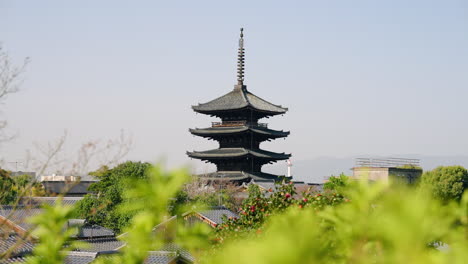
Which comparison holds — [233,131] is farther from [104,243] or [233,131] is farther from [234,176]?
[104,243]

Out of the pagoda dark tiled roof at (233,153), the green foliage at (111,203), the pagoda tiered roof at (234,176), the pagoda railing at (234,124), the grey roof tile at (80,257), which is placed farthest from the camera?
the pagoda railing at (234,124)

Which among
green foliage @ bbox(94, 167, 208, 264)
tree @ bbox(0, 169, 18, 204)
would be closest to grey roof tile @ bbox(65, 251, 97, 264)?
tree @ bbox(0, 169, 18, 204)

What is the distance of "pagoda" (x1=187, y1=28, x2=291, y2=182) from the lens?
47469mm

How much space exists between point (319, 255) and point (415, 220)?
347 mm

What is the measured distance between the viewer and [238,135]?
48438mm

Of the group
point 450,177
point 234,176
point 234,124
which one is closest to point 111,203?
point 234,176

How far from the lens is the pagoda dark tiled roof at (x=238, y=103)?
4825 centimetres

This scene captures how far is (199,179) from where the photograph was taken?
44.8 metres

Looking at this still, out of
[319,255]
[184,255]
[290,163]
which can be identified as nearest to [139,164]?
[184,255]

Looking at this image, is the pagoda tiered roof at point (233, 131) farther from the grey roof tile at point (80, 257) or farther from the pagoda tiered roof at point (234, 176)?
the grey roof tile at point (80, 257)

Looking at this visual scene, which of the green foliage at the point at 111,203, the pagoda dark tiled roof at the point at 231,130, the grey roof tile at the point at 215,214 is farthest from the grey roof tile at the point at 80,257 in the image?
the pagoda dark tiled roof at the point at 231,130

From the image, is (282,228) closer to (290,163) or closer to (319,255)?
(319,255)

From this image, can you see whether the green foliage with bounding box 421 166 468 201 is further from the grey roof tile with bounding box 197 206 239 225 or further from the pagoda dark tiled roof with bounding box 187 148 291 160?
the grey roof tile with bounding box 197 206 239 225

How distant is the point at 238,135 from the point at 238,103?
8.31 feet
